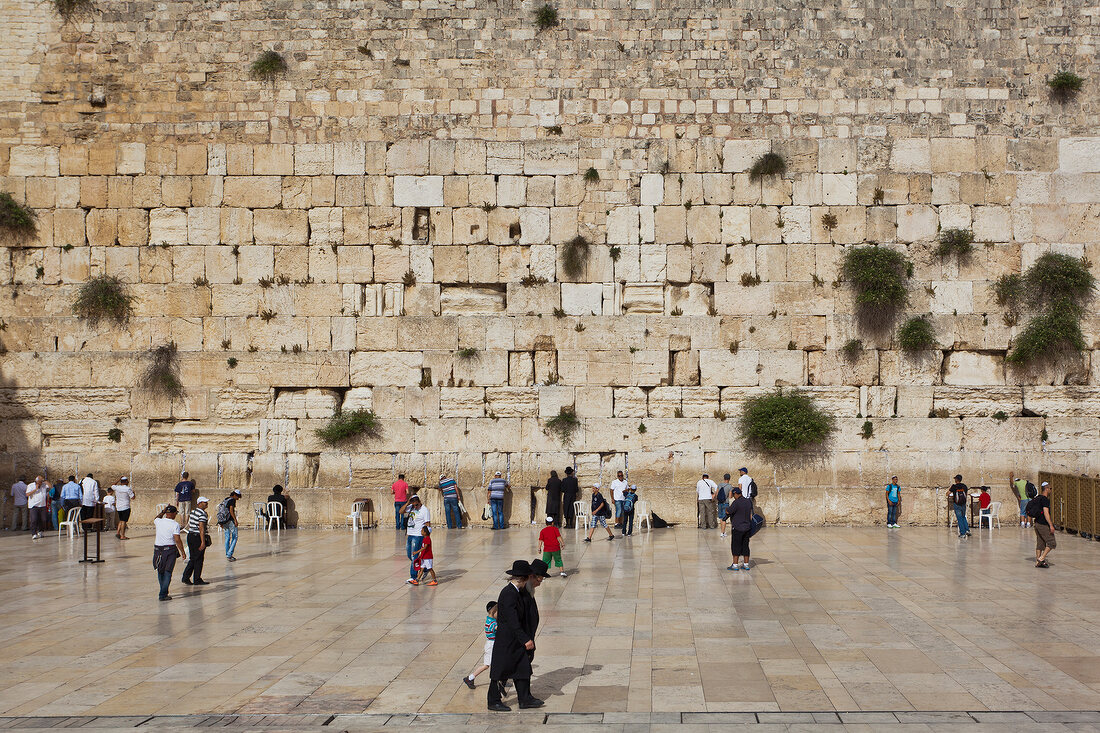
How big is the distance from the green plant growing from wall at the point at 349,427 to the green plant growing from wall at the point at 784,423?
6905 millimetres

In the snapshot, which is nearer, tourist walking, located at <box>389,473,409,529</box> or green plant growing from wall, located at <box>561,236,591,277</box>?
tourist walking, located at <box>389,473,409,529</box>

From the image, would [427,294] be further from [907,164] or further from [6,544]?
[907,164]

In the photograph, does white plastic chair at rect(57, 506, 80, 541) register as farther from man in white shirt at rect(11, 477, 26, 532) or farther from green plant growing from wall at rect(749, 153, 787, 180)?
green plant growing from wall at rect(749, 153, 787, 180)

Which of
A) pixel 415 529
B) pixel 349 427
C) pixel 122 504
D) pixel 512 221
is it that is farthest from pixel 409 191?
pixel 415 529

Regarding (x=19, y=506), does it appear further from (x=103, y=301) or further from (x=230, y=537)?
(x=230, y=537)

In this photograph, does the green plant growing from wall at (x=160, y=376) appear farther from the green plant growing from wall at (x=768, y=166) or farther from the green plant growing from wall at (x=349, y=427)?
the green plant growing from wall at (x=768, y=166)

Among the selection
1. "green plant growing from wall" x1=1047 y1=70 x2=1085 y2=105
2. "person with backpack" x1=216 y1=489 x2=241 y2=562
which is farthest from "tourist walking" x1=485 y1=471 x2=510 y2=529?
"green plant growing from wall" x1=1047 y1=70 x2=1085 y2=105

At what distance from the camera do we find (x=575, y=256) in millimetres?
17844

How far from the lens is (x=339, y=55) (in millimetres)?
18141

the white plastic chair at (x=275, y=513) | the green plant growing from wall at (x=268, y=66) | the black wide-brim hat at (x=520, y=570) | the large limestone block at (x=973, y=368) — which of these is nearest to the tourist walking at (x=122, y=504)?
the white plastic chair at (x=275, y=513)

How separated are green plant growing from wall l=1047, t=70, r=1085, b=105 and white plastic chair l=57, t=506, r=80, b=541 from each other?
771 inches

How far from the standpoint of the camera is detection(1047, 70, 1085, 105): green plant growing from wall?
17.8m

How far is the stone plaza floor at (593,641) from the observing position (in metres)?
6.80

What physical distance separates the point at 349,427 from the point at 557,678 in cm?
1067
